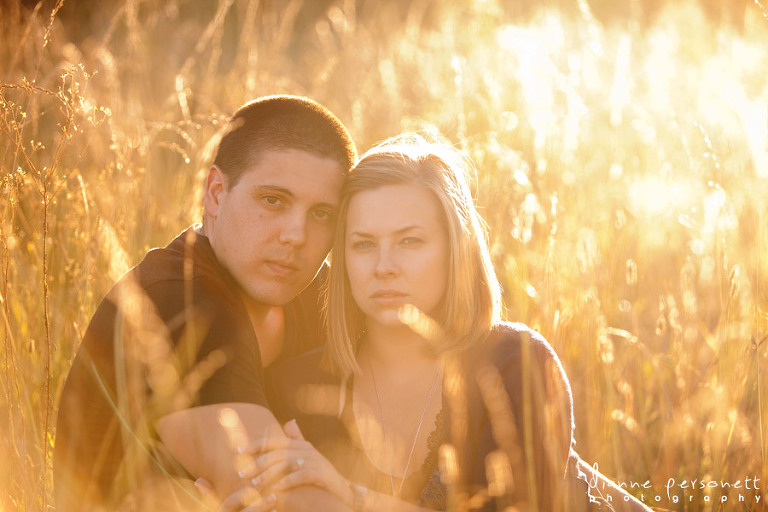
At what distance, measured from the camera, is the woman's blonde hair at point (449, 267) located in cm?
270

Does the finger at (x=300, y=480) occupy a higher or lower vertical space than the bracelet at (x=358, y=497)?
higher

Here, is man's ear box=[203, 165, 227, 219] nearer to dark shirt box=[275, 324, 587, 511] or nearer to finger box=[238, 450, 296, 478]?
dark shirt box=[275, 324, 587, 511]

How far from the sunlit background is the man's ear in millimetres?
193

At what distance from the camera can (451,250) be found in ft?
8.91

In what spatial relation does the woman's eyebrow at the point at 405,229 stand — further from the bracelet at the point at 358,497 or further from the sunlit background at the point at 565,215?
the bracelet at the point at 358,497

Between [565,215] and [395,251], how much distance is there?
1068 mm

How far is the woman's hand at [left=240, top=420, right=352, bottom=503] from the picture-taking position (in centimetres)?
211

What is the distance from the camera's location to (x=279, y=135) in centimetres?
283

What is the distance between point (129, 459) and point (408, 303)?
3.23 ft

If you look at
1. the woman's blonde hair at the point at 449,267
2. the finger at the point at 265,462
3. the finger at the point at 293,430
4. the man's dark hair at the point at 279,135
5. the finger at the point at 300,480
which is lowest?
the finger at the point at 300,480

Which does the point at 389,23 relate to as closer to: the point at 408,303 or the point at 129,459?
the point at 408,303

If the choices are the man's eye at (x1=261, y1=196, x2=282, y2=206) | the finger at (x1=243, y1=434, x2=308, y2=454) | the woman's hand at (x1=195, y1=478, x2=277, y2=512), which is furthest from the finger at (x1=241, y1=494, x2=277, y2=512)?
the man's eye at (x1=261, y1=196, x2=282, y2=206)

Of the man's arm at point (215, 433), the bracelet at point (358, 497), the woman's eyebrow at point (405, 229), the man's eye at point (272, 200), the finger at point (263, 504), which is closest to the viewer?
the finger at point (263, 504)

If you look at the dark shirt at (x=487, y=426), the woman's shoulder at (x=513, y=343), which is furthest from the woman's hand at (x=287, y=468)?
the woman's shoulder at (x=513, y=343)
